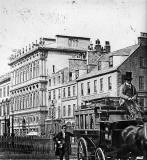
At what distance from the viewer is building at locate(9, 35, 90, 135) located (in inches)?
2398

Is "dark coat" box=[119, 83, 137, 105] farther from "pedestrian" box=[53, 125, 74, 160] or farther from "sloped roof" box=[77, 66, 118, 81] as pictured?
"sloped roof" box=[77, 66, 118, 81]

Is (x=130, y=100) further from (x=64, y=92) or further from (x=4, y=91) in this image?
(x=4, y=91)

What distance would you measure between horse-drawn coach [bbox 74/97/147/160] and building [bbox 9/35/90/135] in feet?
150

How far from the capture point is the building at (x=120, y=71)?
39125 mm

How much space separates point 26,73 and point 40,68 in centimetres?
633

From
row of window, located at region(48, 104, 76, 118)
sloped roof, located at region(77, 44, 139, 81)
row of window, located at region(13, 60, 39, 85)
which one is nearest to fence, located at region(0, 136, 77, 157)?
sloped roof, located at region(77, 44, 139, 81)

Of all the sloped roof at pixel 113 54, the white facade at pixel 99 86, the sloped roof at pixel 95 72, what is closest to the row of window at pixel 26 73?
the white facade at pixel 99 86

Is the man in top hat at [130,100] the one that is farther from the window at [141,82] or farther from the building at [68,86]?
the building at [68,86]

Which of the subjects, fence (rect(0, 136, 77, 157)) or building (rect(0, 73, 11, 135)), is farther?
building (rect(0, 73, 11, 135))

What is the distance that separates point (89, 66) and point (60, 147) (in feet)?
109

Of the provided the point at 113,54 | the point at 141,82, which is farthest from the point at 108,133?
the point at 113,54

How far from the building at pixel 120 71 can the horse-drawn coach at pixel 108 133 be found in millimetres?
24559

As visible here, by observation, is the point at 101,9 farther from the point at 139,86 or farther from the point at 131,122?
the point at 139,86

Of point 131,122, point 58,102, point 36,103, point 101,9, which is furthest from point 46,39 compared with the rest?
point 131,122
